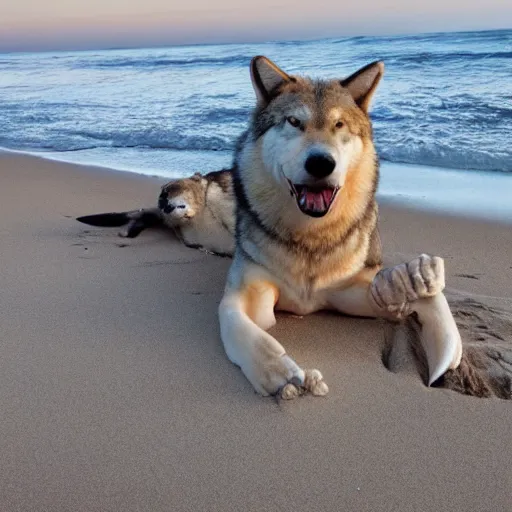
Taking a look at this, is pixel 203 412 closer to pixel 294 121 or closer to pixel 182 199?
pixel 294 121

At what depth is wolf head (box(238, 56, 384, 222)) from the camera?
133 inches

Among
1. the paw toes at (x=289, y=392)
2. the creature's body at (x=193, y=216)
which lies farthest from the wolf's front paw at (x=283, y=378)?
the creature's body at (x=193, y=216)

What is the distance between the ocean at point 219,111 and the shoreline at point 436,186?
14 cm

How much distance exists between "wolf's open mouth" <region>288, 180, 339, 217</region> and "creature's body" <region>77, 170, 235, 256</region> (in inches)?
75.3

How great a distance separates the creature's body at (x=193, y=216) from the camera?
5.51 metres

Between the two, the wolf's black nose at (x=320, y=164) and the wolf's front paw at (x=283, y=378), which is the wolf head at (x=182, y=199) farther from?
the wolf's front paw at (x=283, y=378)

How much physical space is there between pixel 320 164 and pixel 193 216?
2.51 metres

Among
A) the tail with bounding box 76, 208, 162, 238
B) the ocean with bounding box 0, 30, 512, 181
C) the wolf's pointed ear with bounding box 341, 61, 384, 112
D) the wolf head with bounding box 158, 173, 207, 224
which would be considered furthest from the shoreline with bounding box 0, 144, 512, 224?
the wolf's pointed ear with bounding box 341, 61, 384, 112

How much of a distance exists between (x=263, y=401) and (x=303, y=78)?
205cm

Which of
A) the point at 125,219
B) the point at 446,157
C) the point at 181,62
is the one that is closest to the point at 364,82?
the point at 125,219

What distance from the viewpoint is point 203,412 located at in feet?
9.49

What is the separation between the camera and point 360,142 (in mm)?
3684

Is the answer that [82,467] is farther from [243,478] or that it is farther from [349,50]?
[349,50]

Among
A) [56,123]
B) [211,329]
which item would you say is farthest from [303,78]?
[56,123]
